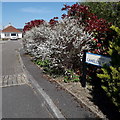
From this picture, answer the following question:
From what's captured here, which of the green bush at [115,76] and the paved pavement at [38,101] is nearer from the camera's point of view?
the green bush at [115,76]

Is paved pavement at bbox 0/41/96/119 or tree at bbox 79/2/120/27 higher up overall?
tree at bbox 79/2/120/27

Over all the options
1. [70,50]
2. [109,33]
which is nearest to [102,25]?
[109,33]

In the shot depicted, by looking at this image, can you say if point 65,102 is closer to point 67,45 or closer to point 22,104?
point 22,104

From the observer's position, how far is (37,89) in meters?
4.37

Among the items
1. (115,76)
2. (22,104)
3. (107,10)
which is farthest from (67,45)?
(107,10)

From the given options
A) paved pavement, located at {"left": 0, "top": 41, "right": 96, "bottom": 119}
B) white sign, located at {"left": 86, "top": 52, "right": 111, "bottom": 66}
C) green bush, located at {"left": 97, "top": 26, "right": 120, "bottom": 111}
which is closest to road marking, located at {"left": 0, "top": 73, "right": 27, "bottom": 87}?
paved pavement, located at {"left": 0, "top": 41, "right": 96, "bottom": 119}

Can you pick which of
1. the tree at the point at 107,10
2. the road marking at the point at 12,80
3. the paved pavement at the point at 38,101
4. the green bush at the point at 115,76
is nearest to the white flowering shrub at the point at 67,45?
the paved pavement at the point at 38,101

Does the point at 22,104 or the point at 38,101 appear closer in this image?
the point at 22,104

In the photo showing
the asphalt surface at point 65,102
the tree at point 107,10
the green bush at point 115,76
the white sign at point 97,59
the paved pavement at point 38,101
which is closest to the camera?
the green bush at point 115,76

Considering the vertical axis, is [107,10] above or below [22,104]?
above

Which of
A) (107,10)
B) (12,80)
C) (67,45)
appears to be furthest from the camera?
(107,10)

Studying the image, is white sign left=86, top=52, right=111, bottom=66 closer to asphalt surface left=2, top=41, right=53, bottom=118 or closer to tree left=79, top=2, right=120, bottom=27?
asphalt surface left=2, top=41, right=53, bottom=118

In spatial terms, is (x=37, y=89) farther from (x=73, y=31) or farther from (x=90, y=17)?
(x=90, y=17)

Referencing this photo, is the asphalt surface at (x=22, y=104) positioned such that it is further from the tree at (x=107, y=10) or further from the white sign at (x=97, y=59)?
the tree at (x=107, y=10)
